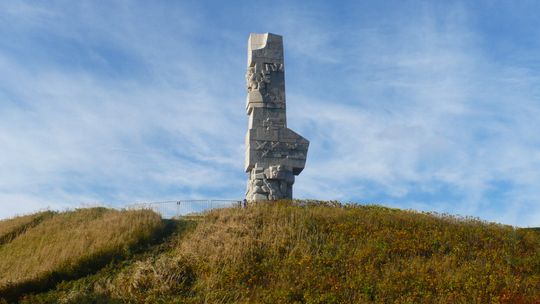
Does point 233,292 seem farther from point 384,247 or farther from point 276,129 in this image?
point 276,129

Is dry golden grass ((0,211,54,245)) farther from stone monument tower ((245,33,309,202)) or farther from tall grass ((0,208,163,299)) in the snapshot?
stone monument tower ((245,33,309,202))

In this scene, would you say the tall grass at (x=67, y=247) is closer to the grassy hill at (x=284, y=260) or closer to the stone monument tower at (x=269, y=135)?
the grassy hill at (x=284, y=260)

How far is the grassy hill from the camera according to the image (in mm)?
13688

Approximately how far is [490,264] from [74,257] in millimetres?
10453

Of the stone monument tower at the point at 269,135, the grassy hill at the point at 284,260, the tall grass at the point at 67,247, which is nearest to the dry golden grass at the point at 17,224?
the tall grass at the point at 67,247

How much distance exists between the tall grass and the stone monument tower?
4529mm

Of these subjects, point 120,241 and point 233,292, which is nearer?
point 233,292

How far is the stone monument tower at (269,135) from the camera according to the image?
912 inches

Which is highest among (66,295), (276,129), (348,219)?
(276,129)

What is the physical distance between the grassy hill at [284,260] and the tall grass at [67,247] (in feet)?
0.16

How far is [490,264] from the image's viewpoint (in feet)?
50.4

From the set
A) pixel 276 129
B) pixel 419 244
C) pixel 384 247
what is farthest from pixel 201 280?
pixel 276 129

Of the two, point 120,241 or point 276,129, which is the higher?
point 276,129

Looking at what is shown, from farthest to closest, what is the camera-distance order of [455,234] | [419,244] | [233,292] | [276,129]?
[276,129] < [455,234] < [419,244] < [233,292]
